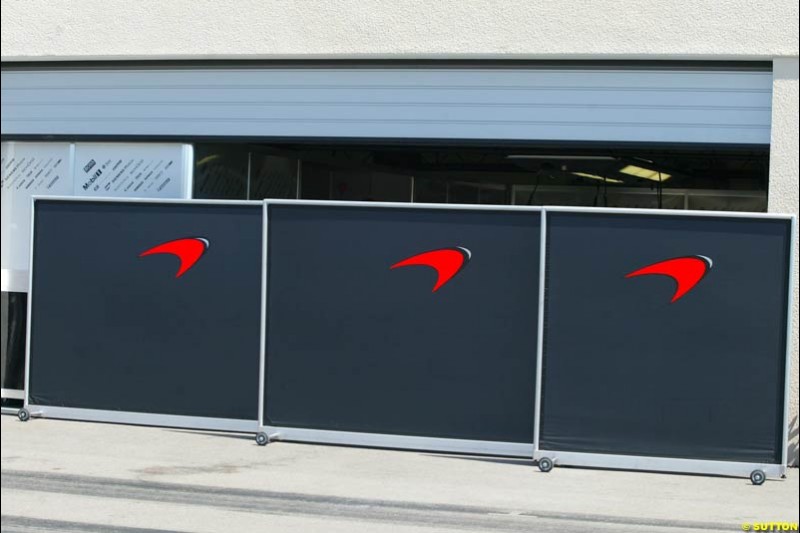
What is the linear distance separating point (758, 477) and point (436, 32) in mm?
5194

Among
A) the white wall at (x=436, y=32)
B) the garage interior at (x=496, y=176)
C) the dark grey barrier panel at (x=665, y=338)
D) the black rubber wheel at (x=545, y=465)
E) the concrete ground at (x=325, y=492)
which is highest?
the white wall at (x=436, y=32)

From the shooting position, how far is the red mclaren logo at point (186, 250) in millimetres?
10945

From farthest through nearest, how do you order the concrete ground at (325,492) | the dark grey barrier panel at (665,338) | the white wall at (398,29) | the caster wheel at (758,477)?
1. the white wall at (398,29)
2. the dark grey barrier panel at (665,338)
3. the caster wheel at (758,477)
4. the concrete ground at (325,492)

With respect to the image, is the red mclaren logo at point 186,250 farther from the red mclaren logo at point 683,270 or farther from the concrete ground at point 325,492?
the red mclaren logo at point 683,270

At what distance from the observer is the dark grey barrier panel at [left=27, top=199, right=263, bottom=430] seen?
10.8 metres

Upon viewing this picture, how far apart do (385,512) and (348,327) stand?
265cm

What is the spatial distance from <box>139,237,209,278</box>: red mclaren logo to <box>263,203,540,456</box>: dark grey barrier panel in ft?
2.51

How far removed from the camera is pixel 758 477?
9359mm

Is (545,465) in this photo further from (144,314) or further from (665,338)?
(144,314)

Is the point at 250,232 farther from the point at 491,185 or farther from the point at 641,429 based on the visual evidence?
the point at 491,185

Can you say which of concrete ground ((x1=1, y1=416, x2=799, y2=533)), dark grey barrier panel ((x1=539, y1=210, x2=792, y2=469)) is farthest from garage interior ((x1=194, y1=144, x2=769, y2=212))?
concrete ground ((x1=1, y1=416, x2=799, y2=533))

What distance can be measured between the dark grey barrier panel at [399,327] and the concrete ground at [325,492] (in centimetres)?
35
